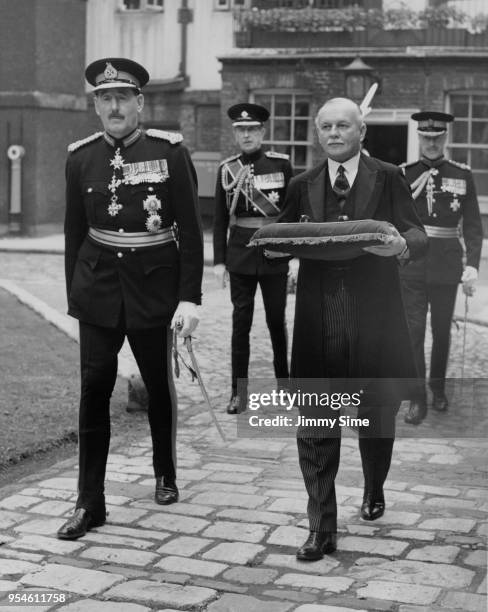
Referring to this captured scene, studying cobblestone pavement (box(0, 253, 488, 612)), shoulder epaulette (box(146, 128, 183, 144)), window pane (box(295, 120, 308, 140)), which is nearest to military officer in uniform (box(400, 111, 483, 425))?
cobblestone pavement (box(0, 253, 488, 612))

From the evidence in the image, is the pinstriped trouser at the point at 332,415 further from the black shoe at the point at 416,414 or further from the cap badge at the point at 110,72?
the black shoe at the point at 416,414

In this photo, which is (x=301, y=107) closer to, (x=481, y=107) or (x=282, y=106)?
(x=282, y=106)

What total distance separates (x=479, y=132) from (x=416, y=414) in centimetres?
1731

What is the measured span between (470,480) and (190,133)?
21.2 metres

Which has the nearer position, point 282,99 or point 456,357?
point 456,357

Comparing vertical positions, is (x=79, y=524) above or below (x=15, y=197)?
below

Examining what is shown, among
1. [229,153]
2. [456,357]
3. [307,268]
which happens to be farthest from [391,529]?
[229,153]

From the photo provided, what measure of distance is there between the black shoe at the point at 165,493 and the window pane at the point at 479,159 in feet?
64.2

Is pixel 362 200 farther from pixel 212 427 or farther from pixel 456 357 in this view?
pixel 456 357

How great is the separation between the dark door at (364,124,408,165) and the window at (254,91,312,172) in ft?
4.35

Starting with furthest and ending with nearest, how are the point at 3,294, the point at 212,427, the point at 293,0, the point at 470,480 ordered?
the point at 293,0 → the point at 3,294 → the point at 212,427 → the point at 470,480

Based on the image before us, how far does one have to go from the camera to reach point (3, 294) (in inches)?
577


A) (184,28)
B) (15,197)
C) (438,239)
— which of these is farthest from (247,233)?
(15,197)

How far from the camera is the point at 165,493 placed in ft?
19.2
